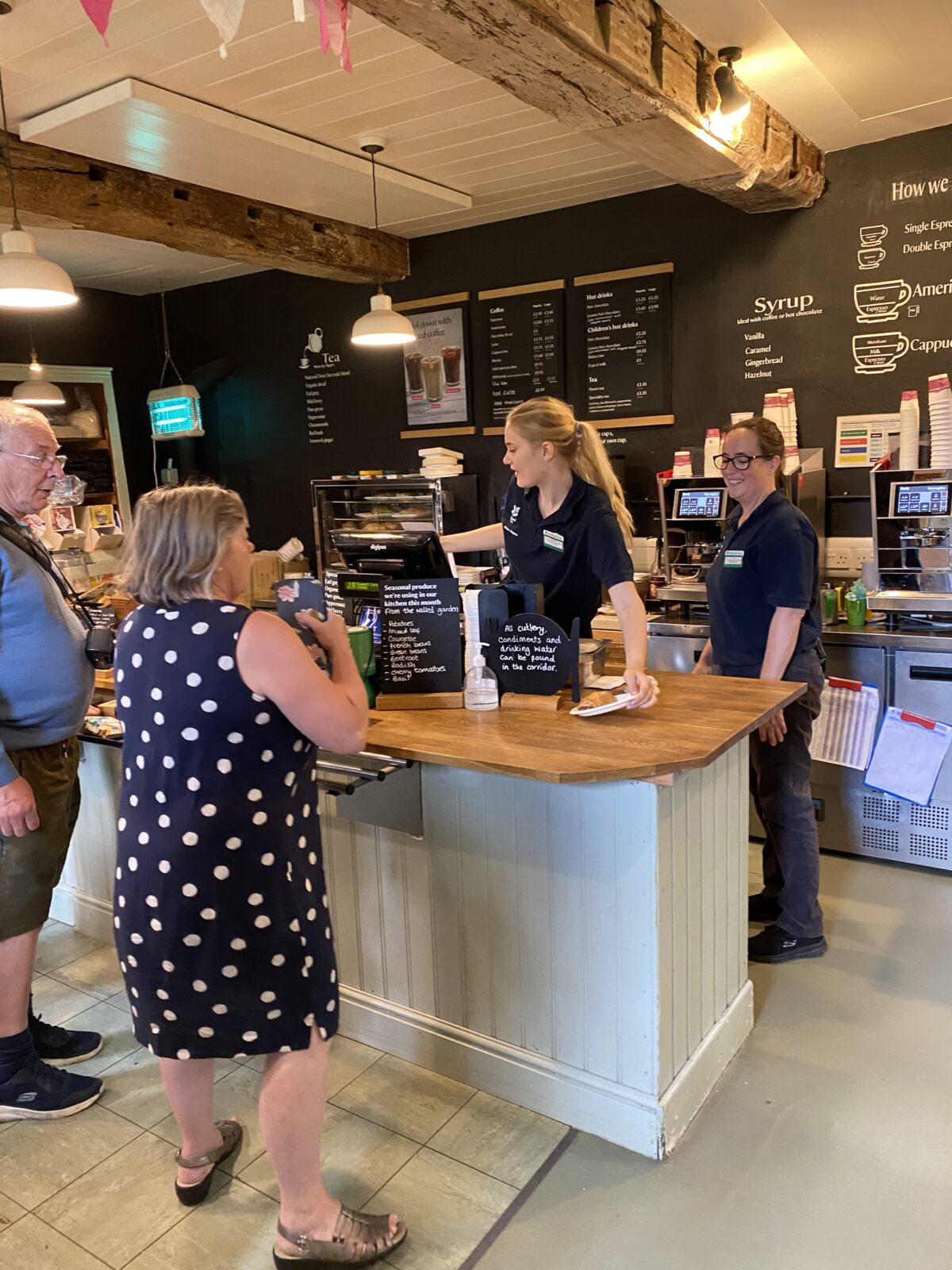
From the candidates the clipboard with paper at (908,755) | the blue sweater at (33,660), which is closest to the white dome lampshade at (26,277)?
the blue sweater at (33,660)

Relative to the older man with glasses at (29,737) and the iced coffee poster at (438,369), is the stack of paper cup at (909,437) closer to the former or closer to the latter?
the iced coffee poster at (438,369)

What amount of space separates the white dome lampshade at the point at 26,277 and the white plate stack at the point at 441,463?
7.82 ft

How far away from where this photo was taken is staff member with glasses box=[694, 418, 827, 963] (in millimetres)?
2857

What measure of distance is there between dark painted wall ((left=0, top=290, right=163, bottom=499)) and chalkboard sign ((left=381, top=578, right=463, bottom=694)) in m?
4.90

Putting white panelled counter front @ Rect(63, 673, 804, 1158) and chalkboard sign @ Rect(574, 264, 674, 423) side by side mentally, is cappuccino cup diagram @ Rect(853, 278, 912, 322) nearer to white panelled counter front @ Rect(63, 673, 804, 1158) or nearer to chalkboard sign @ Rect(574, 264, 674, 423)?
chalkboard sign @ Rect(574, 264, 674, 423)

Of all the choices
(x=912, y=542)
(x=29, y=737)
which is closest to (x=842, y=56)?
(x=912, y=542)

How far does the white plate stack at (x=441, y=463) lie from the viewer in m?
5.27

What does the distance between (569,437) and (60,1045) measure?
2189 millimetres

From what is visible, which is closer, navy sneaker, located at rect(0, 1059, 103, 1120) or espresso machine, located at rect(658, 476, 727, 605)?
navy sneaker, located at rect(0, 1059, 103, 1120)

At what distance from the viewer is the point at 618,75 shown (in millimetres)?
2697

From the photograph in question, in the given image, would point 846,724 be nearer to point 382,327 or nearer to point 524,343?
point 382,327

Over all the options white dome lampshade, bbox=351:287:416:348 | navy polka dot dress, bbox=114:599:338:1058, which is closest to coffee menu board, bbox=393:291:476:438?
white dome lampshade, bbox=351:287:416:348

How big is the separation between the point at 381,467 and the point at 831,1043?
14.0 feet

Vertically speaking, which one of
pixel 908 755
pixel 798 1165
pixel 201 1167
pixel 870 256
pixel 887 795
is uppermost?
pixel 870 256
